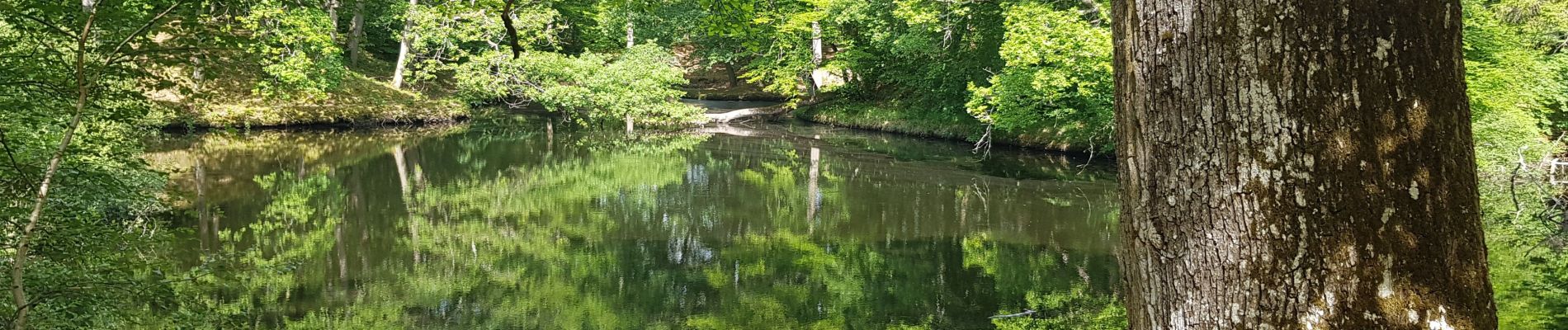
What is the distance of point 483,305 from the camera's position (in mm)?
7070

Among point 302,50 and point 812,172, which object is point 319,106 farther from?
point 812,172

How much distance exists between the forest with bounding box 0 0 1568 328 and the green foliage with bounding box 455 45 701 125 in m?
0.11

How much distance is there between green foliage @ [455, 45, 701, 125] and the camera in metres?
21.5

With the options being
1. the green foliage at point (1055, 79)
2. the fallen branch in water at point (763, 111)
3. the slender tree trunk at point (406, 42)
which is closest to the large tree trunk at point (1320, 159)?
the green foliage at point (1055, 79)

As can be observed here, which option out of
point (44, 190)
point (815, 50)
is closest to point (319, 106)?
point (815, 50)

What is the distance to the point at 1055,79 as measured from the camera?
15.0 metres

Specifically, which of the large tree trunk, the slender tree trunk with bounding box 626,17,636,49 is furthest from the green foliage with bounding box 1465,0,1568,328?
the slender tree trunk with bounding box 626,17,636,49

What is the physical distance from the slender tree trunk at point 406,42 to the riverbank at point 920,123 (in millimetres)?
10972

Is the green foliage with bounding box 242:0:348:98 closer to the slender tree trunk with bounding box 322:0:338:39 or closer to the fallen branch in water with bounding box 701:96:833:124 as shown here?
the slender tree trunk with bounding box 322:0:338:39

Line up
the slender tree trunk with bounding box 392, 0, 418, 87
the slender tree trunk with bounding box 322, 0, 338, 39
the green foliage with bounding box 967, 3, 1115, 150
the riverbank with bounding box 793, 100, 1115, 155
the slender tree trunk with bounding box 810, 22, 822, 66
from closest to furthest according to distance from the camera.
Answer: the green foliage with bounding box 967, 3, 1115, 150 → the riverbank with bounding box 793, 100, 1115, 155 → the slender tree trunk with bounding box 322, 0, 338, 39 → the slender tree trunk with bounding box 392, 0, 418, 87 → the slender tree trunk with bounding box 810, 22, 822, 66

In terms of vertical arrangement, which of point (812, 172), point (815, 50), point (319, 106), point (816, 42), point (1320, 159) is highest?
point (816, 42)

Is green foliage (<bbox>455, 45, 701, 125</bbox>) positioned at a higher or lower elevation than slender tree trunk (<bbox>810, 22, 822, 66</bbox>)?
lower

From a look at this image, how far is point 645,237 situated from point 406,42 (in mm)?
16968

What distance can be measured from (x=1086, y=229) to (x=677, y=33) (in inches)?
785
